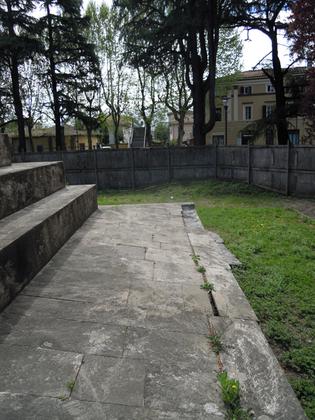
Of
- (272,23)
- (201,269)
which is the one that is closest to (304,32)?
(272,23)

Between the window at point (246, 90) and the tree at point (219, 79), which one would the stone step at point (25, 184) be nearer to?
the tree at point (219, 79)

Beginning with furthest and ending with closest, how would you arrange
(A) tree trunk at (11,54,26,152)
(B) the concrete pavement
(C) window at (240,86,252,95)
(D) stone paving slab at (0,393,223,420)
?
(C) window at (240,86,252,95) < (A) tree trunk at (11,54,26,152) < (B) the concrete pavement < (D) stone paving slab at (0,393,223,420)

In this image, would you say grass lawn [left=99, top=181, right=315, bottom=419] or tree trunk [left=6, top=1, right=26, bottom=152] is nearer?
grass lawn [left=99, top=181, right=315, bottom=419]

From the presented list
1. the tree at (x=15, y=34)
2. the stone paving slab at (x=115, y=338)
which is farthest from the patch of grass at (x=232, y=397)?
the tree at (x=15, y=34)

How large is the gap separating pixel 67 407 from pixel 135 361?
0.59 m

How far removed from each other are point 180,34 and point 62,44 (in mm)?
7263

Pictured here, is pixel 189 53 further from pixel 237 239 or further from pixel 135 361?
pixel 135 361

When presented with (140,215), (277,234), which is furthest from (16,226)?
(277,234)

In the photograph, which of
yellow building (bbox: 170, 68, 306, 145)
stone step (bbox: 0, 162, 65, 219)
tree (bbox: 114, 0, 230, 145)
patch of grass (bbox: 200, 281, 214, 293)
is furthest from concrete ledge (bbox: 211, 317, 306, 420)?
yellow building (bbox: 170, 68, 306, 145)

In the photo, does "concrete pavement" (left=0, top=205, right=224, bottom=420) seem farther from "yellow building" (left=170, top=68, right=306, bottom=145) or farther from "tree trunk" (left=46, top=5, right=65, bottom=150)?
"yellow building" (left=170, top=68, right=306, bottom=145)

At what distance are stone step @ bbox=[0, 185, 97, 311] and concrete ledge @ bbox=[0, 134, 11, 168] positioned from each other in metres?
0.82

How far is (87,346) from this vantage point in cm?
253

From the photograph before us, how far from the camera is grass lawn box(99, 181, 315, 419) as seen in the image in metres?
2.95

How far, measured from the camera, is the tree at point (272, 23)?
16.0 m
